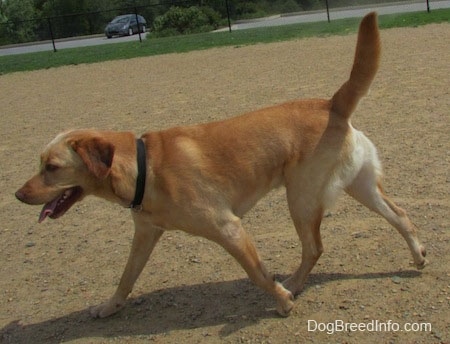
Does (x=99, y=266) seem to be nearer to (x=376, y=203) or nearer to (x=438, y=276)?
(x=376, y=203)

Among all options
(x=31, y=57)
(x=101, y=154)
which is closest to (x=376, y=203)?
(x=101, y=154)

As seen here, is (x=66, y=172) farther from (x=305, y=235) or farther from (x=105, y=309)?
(x=305, y=235)

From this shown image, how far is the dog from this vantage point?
12.4ft

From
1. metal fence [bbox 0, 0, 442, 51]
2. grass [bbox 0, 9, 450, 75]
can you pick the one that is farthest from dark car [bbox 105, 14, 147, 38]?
grass [bbox 0, 9, 450, 75]

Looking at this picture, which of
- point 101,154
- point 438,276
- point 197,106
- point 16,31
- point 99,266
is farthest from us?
point 16,31

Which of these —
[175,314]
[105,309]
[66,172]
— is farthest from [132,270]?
[66,172]

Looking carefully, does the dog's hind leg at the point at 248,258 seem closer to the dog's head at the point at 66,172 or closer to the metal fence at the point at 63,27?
the dog's head at the point at 66,172

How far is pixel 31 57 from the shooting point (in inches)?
1148

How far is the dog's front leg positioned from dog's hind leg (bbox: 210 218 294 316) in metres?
0.66

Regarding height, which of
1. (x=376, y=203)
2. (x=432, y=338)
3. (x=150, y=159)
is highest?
(x=150, y=159)

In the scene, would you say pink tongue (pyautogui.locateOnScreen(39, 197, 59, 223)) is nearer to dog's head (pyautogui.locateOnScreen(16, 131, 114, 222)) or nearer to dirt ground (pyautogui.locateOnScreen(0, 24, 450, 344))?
dog's head (pyautogui.locateOnScreen(16, 131, 114, 222))

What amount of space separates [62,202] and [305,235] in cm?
160

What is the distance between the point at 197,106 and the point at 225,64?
655cm

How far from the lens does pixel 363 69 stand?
407cm
